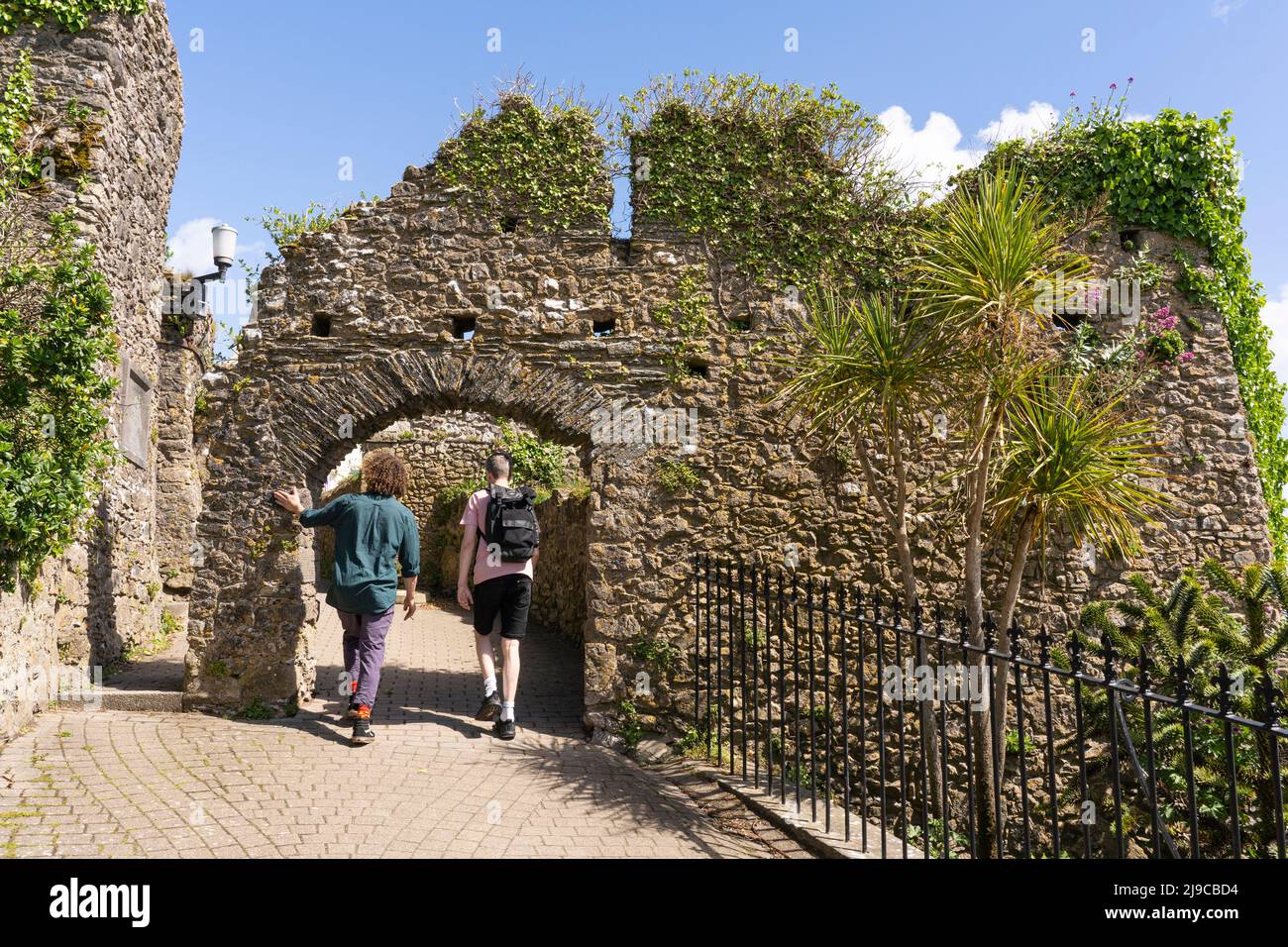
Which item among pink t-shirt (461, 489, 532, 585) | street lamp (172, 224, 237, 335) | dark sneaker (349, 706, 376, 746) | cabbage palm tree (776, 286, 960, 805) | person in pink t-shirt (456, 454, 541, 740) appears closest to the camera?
dark sneaker (349, 706, 376, 746)

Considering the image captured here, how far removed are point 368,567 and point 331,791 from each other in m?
1.60

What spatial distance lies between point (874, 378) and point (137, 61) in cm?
784

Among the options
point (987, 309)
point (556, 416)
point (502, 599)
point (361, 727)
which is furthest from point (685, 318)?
point (361, 727)

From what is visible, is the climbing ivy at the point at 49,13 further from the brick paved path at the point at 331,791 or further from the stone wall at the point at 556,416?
the brick paved path at the point at 331,791

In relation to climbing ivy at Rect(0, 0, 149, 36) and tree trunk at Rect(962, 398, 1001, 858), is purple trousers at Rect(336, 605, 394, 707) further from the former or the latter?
climbing ivy at Rect(0, 0, 149, 36)

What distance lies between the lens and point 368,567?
19.0 ft

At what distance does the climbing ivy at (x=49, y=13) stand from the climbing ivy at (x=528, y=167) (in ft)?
11.2

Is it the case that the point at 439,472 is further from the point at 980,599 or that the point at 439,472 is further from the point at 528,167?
the point at 980,599

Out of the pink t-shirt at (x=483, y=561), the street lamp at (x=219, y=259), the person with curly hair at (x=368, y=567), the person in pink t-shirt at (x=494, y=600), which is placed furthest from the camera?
the street lamp at (x=219, y=259)

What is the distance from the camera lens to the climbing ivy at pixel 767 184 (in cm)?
729

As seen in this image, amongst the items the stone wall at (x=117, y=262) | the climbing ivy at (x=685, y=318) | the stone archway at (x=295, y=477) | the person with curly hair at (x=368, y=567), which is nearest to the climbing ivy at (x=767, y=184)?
the climbing ivy at (x=685, y=318)

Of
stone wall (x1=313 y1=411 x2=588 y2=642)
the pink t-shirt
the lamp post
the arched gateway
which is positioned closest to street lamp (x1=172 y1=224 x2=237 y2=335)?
the lamp post

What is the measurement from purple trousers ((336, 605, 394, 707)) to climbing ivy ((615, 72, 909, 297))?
394cm

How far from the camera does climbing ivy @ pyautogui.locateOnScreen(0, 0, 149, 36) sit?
7.25 m
